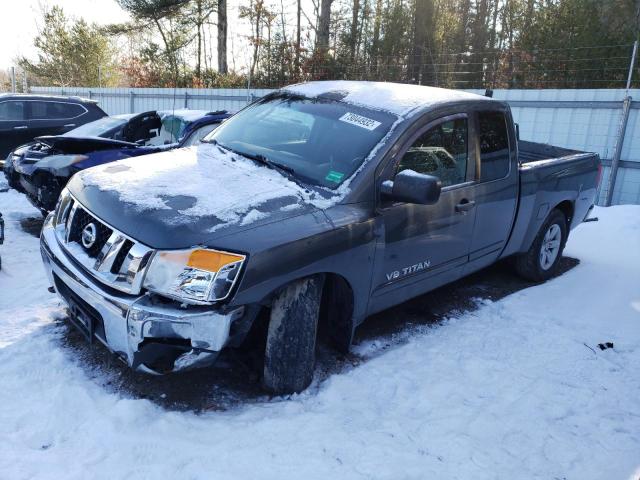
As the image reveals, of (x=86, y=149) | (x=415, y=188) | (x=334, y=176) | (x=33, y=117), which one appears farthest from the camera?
(x=33, y=117)

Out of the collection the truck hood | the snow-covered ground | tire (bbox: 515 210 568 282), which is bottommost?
the snow-covered ground

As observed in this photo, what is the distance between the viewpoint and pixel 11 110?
9.78 meters

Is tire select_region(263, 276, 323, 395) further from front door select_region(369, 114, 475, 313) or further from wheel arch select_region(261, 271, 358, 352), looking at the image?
front door select_region(369, 114, 475, 313)

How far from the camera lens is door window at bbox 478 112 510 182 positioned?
13.7ft

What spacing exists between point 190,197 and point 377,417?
1.59 metres

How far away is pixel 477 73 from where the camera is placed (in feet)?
43.9

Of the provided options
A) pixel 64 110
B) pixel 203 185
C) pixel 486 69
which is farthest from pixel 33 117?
pixel 486 69

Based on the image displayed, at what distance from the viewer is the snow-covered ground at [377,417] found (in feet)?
8.20

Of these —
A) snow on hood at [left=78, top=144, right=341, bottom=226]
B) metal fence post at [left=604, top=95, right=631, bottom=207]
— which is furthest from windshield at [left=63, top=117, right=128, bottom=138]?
metal fence post at [left=604, top=95, right=631, bottom=207]

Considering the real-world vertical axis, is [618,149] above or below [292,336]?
above

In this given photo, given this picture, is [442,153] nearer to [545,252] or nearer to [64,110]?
[545,252]

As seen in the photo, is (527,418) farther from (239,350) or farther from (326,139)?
(326,139)

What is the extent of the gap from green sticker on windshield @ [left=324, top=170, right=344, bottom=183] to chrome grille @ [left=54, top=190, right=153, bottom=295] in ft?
3.96

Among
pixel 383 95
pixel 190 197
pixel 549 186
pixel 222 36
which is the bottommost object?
pixel 549 186
